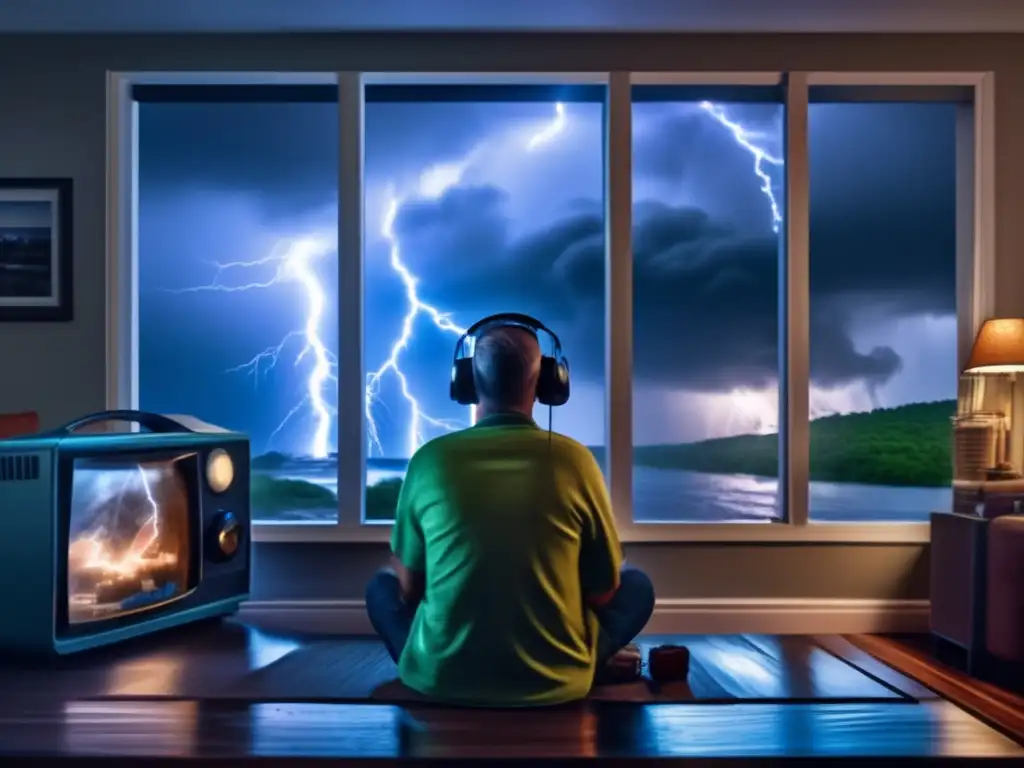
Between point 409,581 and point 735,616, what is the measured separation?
1.47m

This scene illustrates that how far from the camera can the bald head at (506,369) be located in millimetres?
1735

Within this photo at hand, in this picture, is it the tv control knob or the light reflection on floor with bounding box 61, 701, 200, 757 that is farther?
the tv control knob

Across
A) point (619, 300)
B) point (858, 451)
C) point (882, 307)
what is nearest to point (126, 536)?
point (619, 300)

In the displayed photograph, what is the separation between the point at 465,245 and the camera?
10.0 feet

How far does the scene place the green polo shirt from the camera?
1.67 m

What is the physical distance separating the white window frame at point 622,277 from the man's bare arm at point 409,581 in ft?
3.31

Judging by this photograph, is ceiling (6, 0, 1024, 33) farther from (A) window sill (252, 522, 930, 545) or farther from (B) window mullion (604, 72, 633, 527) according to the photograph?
(A) window sill (252, 522, 930, 545)

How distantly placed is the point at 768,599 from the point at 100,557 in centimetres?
211

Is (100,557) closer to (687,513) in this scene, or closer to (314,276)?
(314,276)

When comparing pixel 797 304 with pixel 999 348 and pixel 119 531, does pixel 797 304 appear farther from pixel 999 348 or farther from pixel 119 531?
pixel 119 531

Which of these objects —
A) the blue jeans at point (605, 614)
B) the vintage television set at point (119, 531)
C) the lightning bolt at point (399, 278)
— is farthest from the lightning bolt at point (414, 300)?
the blue jeans at point (605, 614)

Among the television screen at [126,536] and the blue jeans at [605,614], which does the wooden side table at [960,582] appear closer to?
the blue jeans at [605,614]

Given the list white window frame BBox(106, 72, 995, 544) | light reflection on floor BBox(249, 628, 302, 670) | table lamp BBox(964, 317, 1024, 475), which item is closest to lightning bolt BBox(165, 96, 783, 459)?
white window frame BBox(106, 72, 995, 544)

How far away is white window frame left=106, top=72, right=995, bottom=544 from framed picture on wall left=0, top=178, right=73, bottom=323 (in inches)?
6.0
